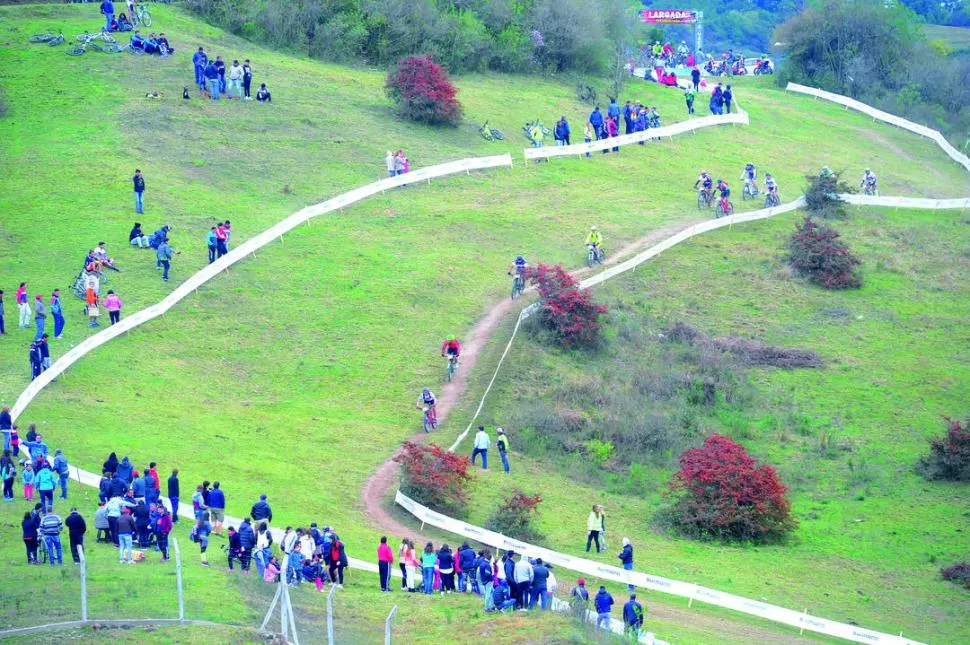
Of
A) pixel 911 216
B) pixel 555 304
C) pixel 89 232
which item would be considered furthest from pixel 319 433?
pixel 911 216

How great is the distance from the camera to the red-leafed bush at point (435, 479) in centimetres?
3716

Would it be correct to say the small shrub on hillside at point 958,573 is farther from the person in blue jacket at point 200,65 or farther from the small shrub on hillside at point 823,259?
the person in blue jacket at point 200,65

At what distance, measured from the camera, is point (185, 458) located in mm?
38062

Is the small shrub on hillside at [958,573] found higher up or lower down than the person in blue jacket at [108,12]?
lower down

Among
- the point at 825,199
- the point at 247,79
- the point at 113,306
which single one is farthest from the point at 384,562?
the point at 825,199

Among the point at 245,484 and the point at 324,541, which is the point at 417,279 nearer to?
the point at 245,484

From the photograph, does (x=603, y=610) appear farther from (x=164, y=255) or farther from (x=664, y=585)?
(x=164, y=255)

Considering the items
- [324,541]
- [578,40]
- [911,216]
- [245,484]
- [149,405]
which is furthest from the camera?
[578,40]

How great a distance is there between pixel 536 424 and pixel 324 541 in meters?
14.4

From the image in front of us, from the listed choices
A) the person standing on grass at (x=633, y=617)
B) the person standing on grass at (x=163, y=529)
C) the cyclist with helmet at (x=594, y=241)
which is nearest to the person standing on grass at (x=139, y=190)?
the cyclist with helmet at (x=594, y=241)

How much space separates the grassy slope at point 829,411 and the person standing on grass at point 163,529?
30.6ft

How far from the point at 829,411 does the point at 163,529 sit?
2538 cm

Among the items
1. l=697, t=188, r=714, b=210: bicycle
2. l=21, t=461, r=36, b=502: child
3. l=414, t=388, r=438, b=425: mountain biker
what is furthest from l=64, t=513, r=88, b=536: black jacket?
l=697, t=188, r=714, b=210: bicycle

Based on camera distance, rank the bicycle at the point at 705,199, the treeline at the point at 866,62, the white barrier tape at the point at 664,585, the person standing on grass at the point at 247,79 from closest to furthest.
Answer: the white barrier tape at the point at 664,585 < the bicycle at the point at 705,199 < the person standing on grass at the point at 247,79 < the treeline at the point at 866,62
